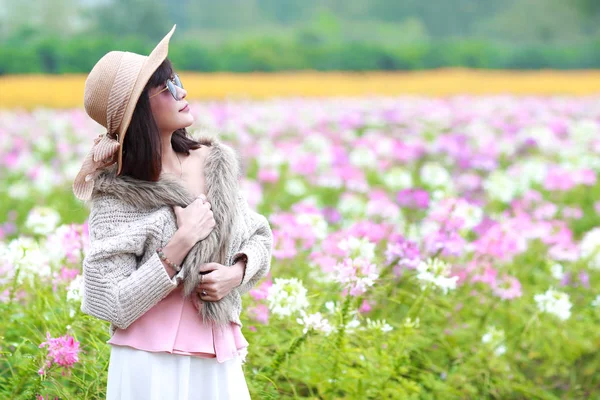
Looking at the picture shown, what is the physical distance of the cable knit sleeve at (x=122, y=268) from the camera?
183 cm

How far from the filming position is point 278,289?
95.7 inches

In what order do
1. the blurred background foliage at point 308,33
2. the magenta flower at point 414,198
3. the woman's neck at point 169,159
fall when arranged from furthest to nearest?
the blurred background foliage at point 308,33 → the magenta flower at point 414,198 → the woman's neck at point 169,159

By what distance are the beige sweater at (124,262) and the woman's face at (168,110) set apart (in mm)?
201

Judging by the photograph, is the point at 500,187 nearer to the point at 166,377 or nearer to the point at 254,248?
the point at 254,248

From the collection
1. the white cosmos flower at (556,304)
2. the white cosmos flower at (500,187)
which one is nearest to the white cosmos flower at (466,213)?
the white cosmos flower at (556,304)

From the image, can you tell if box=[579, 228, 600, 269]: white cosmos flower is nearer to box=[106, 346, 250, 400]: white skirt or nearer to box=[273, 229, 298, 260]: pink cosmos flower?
box=[273, 229, 298, 260]: pink cosmos flower

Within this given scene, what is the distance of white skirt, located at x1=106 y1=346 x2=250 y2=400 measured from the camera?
1878 millimetres

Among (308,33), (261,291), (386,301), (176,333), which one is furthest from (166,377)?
(308,33)

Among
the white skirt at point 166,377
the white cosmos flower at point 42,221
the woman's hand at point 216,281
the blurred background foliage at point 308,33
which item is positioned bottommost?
the white skirt at point 166,377

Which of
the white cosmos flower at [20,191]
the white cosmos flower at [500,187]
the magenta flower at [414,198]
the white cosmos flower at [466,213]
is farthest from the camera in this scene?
the white cosmos flower at [20,191]

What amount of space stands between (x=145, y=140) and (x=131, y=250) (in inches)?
10.3

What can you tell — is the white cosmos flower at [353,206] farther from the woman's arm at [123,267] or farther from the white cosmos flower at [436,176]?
the woman's arm at [123,267]

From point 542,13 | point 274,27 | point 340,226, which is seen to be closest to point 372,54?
point 274,27

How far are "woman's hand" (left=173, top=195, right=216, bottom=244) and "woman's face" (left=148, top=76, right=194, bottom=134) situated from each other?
192 millimetres
